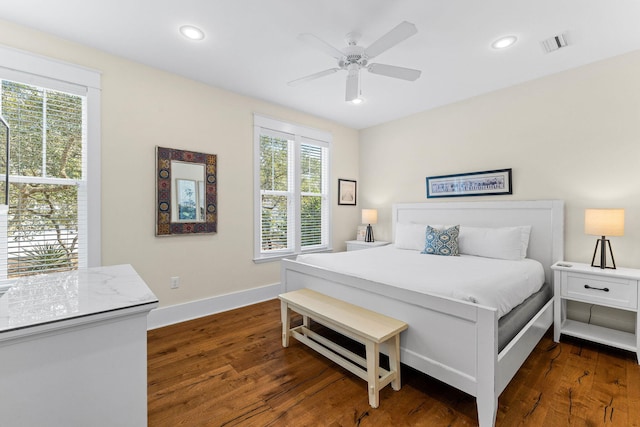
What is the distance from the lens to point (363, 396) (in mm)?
1856

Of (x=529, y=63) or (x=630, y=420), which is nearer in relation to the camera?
(x=630, y=420)

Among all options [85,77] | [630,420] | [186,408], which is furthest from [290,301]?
[85,77]

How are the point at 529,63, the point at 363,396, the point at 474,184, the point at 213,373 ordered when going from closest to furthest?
the point at 363,396, the point at 213,373, the point at 529,63, the point at 474,184

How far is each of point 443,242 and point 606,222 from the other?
52.1 inches

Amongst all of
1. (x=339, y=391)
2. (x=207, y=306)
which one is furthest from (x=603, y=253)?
(x=207, y=306)

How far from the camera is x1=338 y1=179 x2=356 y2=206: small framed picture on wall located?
4.78m

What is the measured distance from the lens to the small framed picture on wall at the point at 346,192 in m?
4.78

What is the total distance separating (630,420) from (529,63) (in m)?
2.88

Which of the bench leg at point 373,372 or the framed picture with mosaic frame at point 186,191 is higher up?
the framed picture with mosaic frame at point 186,191

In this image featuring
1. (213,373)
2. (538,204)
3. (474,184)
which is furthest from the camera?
(474,184)

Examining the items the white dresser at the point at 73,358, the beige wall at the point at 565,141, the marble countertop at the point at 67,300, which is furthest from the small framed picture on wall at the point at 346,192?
the white dresser at the point at 73,358

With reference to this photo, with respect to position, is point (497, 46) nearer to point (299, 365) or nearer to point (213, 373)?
point (299, 365)

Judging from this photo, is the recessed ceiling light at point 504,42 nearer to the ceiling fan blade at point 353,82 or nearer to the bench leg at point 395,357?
the ceiling fan blade at point 353,82

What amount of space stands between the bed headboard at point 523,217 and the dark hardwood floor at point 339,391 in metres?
0.90
